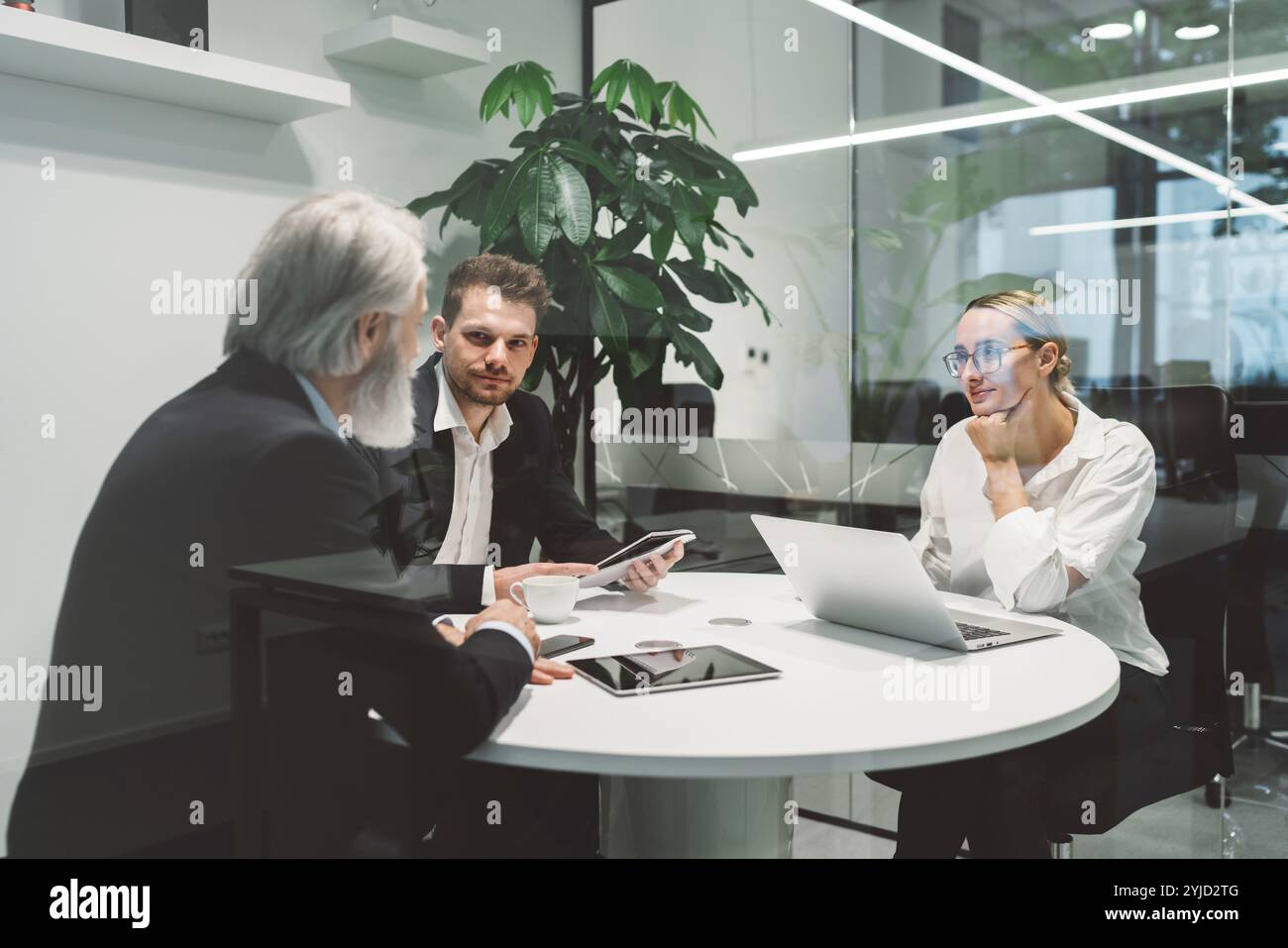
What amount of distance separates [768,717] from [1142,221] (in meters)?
1.85

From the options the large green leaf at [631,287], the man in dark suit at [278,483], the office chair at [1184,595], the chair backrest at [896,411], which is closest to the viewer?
the man in dark suit at [278,483]

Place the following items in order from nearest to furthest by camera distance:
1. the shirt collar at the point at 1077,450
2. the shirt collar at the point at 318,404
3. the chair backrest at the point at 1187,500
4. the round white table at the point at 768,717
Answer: the round white table at the point at 768,717 < the shirt collar at the point at 318,404 < the shirt collar at the point at 1077,450 < the chair backrest at the point at 1187,500

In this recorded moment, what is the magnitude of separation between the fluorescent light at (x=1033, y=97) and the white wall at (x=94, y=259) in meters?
1.75

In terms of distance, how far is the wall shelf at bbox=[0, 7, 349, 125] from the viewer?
2.14 meters

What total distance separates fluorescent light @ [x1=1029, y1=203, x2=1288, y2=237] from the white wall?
1.92 meters

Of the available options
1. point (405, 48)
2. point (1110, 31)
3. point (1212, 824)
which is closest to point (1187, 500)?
point (1212, 824)

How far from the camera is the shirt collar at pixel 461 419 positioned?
2400mm

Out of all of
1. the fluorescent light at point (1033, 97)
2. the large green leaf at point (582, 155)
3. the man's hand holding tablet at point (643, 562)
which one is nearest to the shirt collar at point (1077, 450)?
the fluorescent light at point (1033, 97)

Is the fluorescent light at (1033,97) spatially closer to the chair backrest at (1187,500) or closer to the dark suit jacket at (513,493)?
the chair backrest at (1187,500)

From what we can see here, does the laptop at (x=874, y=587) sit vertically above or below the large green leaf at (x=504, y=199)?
below

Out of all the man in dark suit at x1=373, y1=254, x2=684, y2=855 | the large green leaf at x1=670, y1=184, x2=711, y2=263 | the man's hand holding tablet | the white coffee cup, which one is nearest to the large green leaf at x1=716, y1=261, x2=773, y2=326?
the large green leaf at x1=670, y1=184, x2=711, y2=263

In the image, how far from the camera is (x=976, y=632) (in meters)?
1.62

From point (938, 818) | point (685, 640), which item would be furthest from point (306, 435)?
point (938, 818)

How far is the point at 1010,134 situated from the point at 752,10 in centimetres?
127
